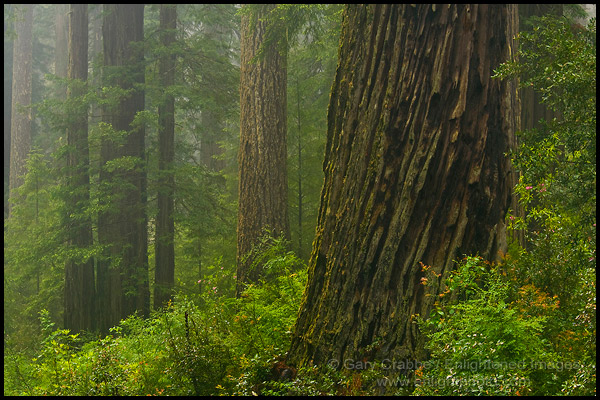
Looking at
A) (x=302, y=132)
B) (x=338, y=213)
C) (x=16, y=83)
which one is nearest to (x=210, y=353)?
(x=338, y=213)

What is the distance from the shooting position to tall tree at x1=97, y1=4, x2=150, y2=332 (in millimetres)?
12078

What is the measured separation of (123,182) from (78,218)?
1.24 metres

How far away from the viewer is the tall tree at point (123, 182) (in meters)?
12.1

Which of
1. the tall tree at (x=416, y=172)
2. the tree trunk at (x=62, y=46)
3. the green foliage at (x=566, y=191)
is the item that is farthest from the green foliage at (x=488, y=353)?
the tree trunk at (x=62, y=46)

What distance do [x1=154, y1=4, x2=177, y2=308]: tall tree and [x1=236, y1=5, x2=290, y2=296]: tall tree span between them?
300 centimetres

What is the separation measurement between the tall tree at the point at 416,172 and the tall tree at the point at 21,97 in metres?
21.0

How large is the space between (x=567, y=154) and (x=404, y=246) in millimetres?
1503

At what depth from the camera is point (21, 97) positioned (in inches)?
993

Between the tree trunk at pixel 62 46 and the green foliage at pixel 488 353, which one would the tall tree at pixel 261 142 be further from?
the tree trunk at pixel 62 46

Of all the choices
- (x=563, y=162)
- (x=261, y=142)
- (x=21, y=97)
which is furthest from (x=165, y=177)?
(x=21, y=97)

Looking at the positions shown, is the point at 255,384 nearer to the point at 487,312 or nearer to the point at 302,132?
the point at 487,312

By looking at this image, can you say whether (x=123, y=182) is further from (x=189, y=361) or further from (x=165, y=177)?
(x=189, y=361)

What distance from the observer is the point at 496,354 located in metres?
3.61

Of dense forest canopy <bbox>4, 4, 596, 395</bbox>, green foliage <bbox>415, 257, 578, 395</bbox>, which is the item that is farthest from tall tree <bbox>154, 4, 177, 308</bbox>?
green foliage <bbox>415, 257, 578, 395</bbox>
